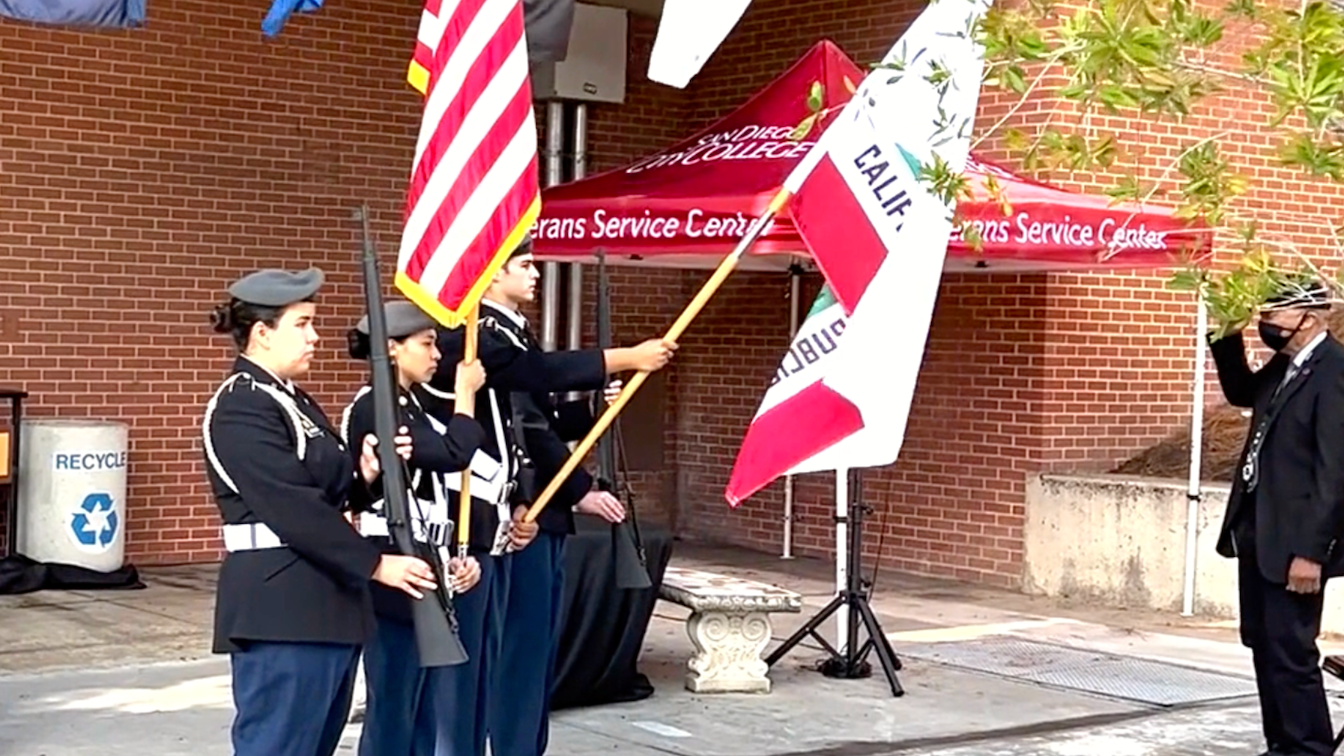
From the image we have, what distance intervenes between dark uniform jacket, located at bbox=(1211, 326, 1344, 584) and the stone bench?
7.23ft

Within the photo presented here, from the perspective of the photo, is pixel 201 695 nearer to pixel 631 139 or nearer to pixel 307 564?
pixel 307 564

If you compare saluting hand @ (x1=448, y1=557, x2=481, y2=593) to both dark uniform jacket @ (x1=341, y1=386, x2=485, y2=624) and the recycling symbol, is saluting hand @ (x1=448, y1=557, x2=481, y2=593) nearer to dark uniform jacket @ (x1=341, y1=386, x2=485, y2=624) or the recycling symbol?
dark uniform jacket @ (x1=341, y1=386, x2=485, y2=624)

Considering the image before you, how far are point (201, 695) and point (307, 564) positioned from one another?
4002 mm

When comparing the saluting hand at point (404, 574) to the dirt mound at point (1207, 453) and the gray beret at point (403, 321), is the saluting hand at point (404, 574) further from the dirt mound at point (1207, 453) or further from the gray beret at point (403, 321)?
the dirt mound at point (1207, 453)

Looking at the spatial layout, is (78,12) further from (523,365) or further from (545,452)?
(523,365)

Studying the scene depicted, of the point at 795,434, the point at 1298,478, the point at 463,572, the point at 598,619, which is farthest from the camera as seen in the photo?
the point at 598,619

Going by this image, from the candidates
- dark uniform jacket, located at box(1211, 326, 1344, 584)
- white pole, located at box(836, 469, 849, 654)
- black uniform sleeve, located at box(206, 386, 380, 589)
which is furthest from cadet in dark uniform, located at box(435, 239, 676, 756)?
white pole, located at box(836, 469, 849, 654)

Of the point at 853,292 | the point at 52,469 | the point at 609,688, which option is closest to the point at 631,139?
the point at 52,469

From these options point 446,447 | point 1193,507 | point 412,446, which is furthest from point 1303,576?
point 1193,507

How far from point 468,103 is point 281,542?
1.84 m

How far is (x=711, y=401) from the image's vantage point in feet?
52.7

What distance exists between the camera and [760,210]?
9.99 m

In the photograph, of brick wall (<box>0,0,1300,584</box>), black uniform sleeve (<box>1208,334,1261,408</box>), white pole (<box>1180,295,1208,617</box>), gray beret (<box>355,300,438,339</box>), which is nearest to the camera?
gray beret (<box>355,300,438,339</box>)

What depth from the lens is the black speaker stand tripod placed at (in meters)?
9.73
